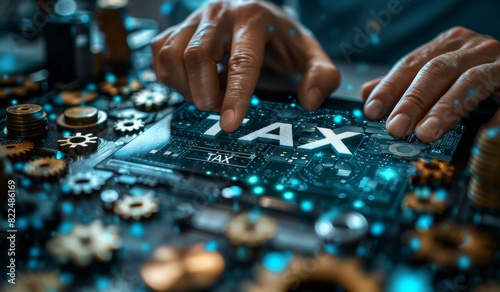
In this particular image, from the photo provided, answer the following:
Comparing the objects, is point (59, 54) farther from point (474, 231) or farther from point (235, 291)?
point (474, 231)

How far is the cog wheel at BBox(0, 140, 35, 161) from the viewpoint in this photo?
41.1 inches

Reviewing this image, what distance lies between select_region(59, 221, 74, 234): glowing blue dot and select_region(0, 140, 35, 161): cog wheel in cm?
26

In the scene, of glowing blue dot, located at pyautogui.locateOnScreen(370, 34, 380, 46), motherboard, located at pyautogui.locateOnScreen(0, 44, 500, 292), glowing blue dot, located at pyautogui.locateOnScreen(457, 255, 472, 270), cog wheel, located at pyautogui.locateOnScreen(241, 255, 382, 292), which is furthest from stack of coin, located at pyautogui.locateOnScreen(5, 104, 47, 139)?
glowing blue dot, located at pyautogui.locateOnScreen(370, 34, 380, 46)

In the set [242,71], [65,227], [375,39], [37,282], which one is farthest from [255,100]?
[375,39]

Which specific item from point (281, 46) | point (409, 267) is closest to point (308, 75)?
point (281, 46)

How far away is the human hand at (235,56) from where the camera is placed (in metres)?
1.28

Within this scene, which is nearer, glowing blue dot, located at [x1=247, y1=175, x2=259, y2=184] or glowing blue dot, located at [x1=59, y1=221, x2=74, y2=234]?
glowing blue dot, located at [x1=59, y1=221, x2=74, y2=234]

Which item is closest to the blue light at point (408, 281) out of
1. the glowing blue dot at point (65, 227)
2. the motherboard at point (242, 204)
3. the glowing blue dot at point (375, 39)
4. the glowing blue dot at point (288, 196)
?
the motherboard at point (242, 204)

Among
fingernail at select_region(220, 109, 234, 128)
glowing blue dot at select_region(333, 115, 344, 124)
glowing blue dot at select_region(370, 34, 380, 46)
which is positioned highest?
fingernail at select_region(220, 109, 234, 128)

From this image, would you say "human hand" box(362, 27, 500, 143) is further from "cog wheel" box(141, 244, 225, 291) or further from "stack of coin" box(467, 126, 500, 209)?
"cog wheel" box(141, 244, 225, 291)

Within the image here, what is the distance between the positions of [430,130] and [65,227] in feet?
2.34

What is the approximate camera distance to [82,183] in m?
0.96

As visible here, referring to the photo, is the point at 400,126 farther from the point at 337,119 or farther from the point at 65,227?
the point at 65,227

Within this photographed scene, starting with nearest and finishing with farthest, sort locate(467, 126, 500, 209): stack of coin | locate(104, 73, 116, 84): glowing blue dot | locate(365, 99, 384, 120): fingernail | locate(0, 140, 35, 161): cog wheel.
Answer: locate(467, 126, 500, 209): stack of coin
locate(0, 140, 35, 161): cog wheel
locate(365, 99, 384, 120): fingernail
locate(104, 73, 116, 84): glowing blue dot
